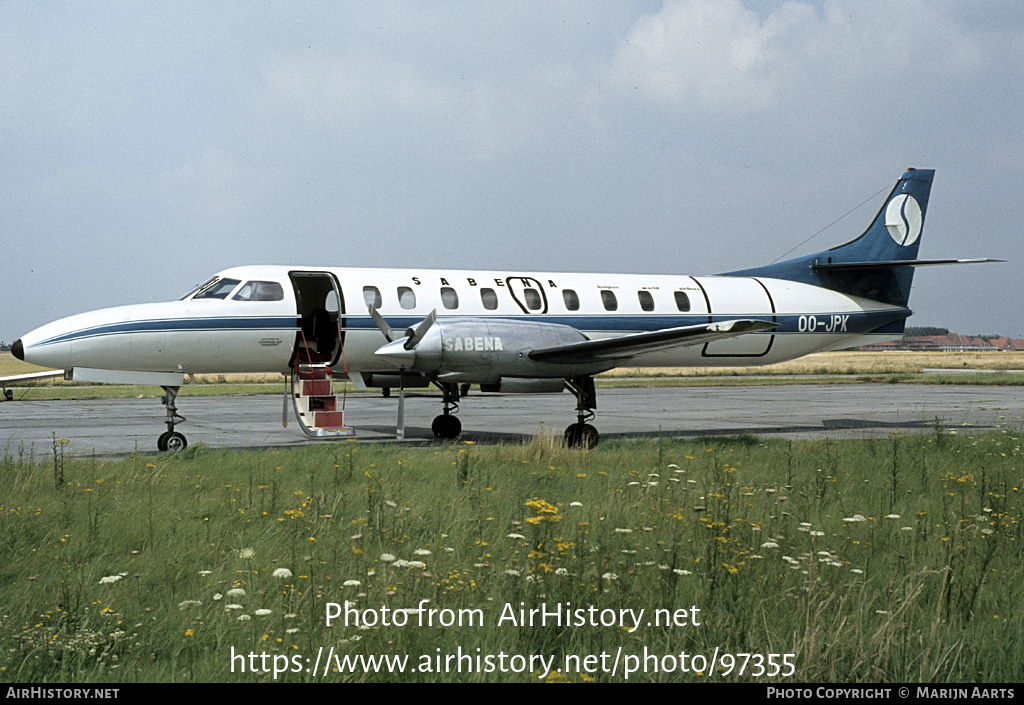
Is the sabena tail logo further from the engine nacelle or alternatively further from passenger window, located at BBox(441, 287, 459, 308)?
passenger window, located at BBox(441, 287, 459, 308)

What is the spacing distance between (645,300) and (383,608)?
1443cm

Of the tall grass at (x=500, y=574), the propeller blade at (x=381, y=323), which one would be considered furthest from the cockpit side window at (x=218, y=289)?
the tall grass at (x=500, y=574)

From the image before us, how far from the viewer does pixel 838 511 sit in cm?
852

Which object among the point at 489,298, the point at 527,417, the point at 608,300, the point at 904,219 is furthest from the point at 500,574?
the point at 904,219

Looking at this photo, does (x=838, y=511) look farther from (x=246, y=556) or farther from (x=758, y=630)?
(x=246, y=556)

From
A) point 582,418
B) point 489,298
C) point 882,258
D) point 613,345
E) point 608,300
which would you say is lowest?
point 582,418

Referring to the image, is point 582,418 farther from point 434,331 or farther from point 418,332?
point 418,332

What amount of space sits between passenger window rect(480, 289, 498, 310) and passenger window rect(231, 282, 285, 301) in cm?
390

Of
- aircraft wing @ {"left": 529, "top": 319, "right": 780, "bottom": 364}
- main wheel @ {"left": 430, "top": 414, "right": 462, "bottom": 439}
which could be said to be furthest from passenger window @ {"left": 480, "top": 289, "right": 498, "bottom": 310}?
main wheel @ {"left": 430, "top": 414, "right": 462, "bottom": 439}

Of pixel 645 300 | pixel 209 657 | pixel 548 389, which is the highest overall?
pixel 645 300

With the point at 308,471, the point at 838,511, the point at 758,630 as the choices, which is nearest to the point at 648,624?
the point at 758,630

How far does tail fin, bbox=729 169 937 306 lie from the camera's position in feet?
68.9

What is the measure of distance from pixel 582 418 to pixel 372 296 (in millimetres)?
4712

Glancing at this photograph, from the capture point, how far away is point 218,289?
15.7 m
